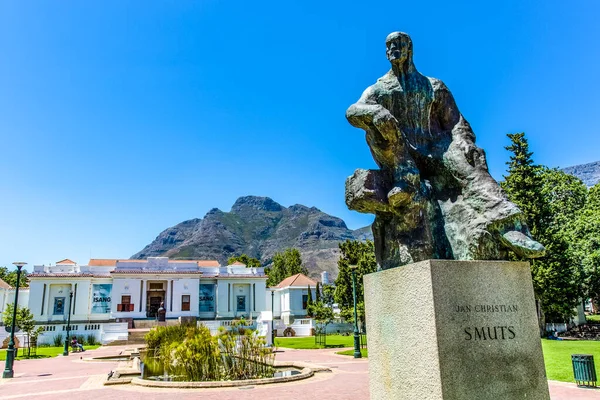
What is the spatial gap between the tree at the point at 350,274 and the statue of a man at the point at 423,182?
3189 centimetres

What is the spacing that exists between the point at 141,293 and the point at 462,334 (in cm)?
5026

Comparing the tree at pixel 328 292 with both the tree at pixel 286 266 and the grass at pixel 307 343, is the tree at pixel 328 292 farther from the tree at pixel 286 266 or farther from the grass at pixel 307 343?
the tree at pixel 286 266

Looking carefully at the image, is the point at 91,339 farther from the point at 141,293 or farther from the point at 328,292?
the point at 328,292

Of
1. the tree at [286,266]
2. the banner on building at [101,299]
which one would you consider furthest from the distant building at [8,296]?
the tree at [286,266]

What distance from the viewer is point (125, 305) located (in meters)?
48.2

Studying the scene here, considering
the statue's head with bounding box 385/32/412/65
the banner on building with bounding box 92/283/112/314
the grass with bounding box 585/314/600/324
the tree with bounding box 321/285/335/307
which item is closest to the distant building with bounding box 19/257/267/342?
the banner on building with bounding box 92/283/112/314

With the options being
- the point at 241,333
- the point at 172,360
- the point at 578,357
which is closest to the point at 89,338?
the point at 172,360

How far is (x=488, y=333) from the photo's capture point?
3514 millimetres

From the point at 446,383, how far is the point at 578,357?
986 centimetres

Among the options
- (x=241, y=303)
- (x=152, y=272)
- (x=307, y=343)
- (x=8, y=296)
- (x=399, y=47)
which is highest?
(x=152, y=272)

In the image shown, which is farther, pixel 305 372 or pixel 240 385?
pixel 305 372

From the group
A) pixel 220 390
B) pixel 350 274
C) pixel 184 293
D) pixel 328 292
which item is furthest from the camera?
pixel 184 293

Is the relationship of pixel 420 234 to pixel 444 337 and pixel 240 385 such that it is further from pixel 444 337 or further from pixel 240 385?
pixel 240 385

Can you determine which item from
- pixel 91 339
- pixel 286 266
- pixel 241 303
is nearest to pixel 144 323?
pixel 91 339
